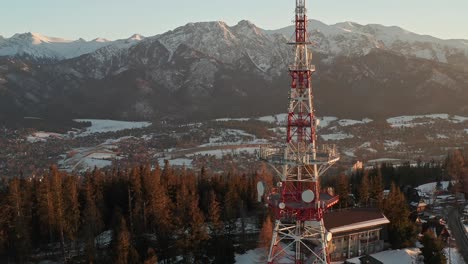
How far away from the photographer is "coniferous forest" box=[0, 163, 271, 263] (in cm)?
5872

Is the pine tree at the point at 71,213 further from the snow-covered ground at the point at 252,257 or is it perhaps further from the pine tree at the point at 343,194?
the pine tree at the point at 343,194

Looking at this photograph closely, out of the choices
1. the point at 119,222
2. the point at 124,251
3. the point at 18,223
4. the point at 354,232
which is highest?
the point at 18,223

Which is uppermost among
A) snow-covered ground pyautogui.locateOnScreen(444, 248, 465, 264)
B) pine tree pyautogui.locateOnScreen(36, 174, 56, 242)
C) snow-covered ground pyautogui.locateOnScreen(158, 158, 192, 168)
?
pine tree pyautogui.locateOnScreen(36, 174, 56, 242)

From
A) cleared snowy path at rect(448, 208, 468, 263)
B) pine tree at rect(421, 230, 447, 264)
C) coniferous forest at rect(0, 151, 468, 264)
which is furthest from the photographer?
cleared snowy path at rect(448, 208, 468, 263)

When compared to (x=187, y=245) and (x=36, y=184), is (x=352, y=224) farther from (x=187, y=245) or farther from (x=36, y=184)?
(x=36, y=184)

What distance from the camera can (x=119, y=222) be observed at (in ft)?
205

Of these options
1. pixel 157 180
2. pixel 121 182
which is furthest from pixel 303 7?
pixel 121 182

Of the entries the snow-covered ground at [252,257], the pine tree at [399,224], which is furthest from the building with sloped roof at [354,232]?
the snow-covered ground at [252,257]

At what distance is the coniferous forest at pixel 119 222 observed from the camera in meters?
58.7

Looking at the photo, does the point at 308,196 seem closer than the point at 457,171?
Yes

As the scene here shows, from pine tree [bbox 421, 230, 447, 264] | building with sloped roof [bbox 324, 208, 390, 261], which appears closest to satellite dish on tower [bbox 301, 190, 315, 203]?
building with sloped roof [bbox 324, 208, 390, 261]

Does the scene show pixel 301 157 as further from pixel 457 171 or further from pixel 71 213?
pixel 457 171

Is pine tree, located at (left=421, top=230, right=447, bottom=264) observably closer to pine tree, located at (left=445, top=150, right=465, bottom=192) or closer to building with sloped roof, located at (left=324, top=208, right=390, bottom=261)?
building with sloped roof, located at (left=324, top=208, right=390, bottom=261)

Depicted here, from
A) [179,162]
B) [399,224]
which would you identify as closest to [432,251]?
[399,224]
